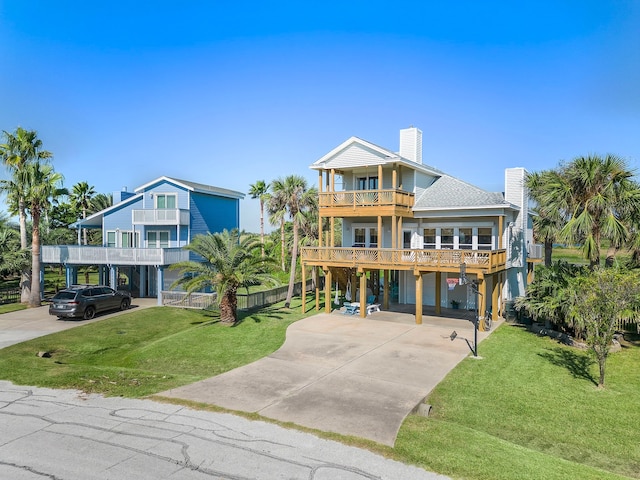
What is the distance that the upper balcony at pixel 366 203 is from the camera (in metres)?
24.7

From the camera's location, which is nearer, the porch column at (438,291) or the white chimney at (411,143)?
the porch column at (438,291)

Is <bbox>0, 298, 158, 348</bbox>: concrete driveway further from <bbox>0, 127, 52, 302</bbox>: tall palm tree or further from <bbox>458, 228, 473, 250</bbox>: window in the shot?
<bbox>458, 228, 473, 250</bbox>: window

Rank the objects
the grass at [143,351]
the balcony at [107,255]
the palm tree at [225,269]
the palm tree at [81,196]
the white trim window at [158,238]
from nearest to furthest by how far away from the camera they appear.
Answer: the grass at [143,351]
the palm tree at [225,269]
the balcony at [107,255]
the white trim window at [158,238]
the palm tree at [81,196]

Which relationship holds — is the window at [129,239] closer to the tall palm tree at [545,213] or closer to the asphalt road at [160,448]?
the asphalt road at [160,448]

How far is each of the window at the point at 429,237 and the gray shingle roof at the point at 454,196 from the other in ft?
5.69

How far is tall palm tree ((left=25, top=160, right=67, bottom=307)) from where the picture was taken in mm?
26469

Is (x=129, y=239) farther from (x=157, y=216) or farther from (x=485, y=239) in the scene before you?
(x=485, y=239)

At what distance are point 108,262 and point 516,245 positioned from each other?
1005 inches

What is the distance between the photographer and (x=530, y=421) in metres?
11.4

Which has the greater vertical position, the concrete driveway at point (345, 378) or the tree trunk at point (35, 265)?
the tree trunk at point (35, 265)

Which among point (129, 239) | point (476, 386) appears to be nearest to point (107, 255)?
point (129, 239)

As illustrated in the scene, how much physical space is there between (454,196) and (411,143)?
503cm

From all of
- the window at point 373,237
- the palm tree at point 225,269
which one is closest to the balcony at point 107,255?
the palm tree at point 225,269

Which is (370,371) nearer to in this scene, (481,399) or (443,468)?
(481,399)
